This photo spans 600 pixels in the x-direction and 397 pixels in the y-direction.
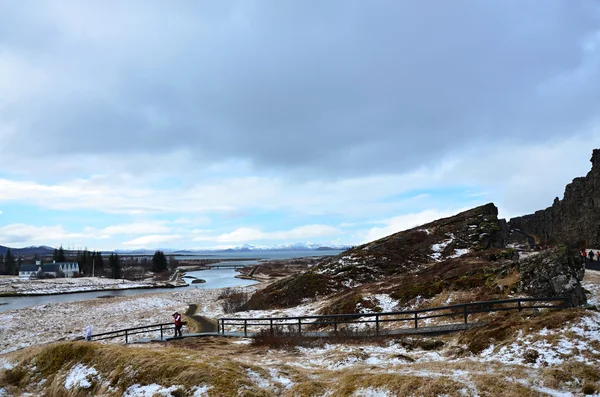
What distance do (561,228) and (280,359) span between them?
68572 millimetres

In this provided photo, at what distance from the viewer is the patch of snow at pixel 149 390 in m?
9.96

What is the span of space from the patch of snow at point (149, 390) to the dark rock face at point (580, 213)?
56.4 meters

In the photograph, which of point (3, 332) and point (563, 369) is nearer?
point (563, 369)

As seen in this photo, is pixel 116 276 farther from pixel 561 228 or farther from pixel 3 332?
pixel 561 228

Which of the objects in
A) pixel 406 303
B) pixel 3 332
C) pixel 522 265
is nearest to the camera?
pixel 522 265

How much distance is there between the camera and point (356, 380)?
30.1ft

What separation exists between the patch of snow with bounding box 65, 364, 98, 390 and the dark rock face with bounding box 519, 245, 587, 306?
59.2 feet

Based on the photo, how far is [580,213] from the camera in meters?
56.1

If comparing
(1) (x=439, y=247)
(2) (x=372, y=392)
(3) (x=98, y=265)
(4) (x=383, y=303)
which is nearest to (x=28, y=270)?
(3) (x=98, y=265)

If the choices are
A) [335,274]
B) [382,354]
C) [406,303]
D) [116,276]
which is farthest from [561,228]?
[116,276]

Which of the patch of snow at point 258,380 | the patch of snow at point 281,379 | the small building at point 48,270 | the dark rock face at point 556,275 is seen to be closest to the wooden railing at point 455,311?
the dark rock face at point 556,275

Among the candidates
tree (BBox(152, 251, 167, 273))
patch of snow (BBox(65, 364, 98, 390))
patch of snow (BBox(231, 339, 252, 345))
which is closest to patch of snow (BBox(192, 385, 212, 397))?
patch of snow (BBox(65, 364, 98, 390))

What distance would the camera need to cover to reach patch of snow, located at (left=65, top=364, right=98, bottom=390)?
11.9m

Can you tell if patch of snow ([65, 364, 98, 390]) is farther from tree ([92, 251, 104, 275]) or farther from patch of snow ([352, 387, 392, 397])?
tree ([92, 251, 104, 275])
